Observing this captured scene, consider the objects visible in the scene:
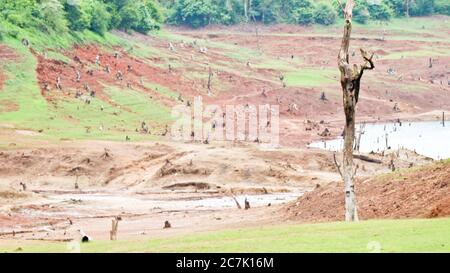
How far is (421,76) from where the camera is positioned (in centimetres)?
11769

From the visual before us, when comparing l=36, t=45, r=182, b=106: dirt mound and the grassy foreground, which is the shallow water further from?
the grassy foreground

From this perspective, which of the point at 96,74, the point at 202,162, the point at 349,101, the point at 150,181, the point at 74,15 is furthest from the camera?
the point at 74,15

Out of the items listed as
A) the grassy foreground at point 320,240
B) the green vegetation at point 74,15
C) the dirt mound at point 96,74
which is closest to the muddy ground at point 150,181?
the grassy foreground at point 320,240

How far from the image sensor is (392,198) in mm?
32375

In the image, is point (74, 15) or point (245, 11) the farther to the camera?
point (245, 11)

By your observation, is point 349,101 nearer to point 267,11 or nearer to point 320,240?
point 320,240

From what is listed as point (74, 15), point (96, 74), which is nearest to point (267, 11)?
point (74, 15)

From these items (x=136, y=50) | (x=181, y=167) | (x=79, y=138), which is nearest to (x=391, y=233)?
(x=181, y=167)

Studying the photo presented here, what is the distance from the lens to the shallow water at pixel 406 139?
7375 cm

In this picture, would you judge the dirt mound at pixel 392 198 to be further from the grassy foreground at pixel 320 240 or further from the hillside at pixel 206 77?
the hillside at pixel 206 77

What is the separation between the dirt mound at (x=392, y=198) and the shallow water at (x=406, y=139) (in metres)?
31.8

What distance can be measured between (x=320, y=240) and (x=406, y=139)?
60076 millimetres

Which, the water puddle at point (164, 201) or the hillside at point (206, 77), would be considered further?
the hillside at point (206, 77)

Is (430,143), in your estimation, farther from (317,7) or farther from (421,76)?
(317,7)
